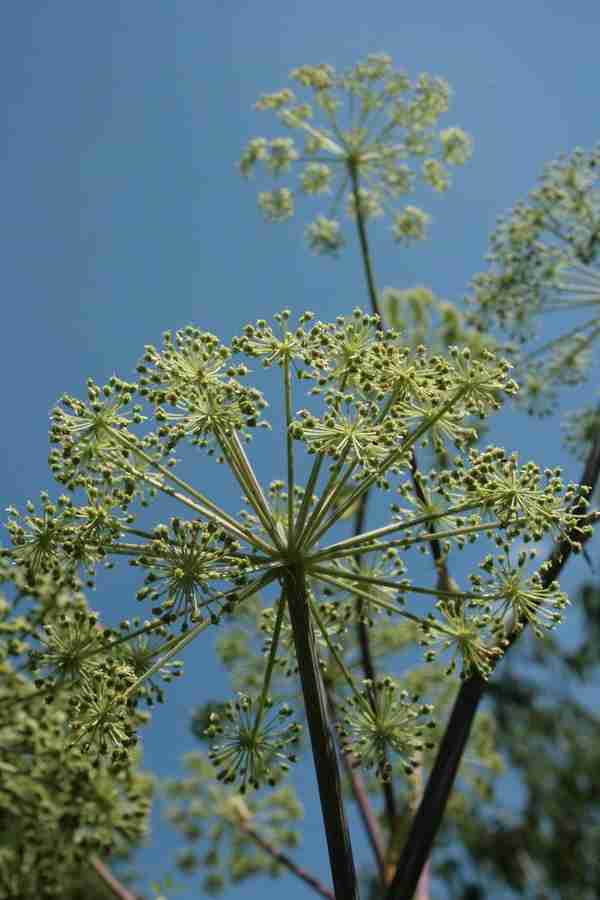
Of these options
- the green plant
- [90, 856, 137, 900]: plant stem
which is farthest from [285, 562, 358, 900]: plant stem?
[90, 856, 137, 900]: plant stem

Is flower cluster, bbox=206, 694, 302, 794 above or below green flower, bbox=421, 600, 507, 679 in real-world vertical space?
below

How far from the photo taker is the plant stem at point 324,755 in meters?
5.50

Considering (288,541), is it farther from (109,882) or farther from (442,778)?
(109,882)

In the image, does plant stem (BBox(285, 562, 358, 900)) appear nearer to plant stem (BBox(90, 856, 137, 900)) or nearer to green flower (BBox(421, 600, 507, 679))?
green flower (BBox(421, 600, 507, 679))

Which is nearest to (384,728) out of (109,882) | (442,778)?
(442,778)

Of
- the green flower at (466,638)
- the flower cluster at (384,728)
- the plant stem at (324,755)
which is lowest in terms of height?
the plant stem at (324,755)

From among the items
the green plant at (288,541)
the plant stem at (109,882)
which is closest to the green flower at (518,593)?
the green plant at (288,541)

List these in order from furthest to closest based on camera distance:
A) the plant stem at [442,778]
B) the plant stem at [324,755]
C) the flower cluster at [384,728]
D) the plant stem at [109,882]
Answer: the plant stem at [109,882] < the flower cluster at [384,728] < the plant stem at [442,778] < the plant stem at [324,755]

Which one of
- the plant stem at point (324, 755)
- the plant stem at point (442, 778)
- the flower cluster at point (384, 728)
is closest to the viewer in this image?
the plant stem at point (324, 755)

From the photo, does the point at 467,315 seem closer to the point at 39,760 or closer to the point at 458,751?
the point at 458,751

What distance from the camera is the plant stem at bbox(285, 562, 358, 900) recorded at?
550 cm

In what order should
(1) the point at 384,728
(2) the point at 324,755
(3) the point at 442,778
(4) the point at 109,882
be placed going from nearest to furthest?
1. (2) the point at 324,755
2. (3) the point at 442,778
3. (1) the point at 384,728
4. (4) the point at 109,882

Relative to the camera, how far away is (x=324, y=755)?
576cm

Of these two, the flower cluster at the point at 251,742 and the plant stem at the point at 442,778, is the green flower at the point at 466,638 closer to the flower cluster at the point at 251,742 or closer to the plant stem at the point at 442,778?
the plant stem at the point at 442,778
